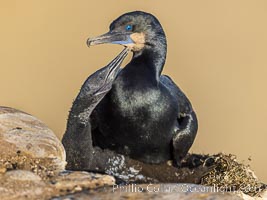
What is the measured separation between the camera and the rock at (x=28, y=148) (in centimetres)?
563

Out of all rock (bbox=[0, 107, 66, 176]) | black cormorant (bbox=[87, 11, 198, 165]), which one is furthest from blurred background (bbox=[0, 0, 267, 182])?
rock (bbox=[0, 107, 66, 176])

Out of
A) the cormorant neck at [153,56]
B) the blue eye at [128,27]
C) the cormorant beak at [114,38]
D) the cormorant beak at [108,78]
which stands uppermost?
the blue eye at [128,27]

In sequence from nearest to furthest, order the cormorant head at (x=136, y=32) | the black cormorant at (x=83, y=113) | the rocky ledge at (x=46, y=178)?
the rocky ledge at (x=46, y=178)
the black cormorant at (x=83, y=113)
the cormorant head at (x=136, y=32)

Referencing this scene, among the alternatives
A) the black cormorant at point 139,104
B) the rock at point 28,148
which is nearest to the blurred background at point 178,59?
the black cormorant at point 139,104

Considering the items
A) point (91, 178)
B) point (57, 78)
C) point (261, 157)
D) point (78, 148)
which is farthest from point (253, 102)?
point (91, 178)

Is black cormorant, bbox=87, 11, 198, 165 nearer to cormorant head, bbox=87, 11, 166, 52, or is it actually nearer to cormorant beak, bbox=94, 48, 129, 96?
cormorant head, bbox=87, 11, 166, 52

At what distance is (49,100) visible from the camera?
43.9ft

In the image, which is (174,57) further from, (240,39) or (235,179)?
(235,179)

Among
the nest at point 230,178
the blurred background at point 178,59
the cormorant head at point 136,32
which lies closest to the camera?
the nest at point 230,178

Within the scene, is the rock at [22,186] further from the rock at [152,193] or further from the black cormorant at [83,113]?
the black cormorant at [83,113]

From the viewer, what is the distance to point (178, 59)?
48.4 ft

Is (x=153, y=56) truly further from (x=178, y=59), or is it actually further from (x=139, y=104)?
(x=178, y=59)

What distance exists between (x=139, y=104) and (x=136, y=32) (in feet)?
2.29

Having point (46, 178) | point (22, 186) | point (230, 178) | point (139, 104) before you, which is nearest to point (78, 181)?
point (46, 178)
